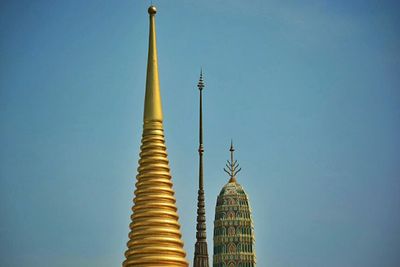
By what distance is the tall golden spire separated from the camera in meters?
13.6

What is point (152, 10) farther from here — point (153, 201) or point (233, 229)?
point (233, 229)

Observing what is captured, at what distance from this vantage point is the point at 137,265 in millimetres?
13508

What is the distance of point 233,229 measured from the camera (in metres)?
31.0

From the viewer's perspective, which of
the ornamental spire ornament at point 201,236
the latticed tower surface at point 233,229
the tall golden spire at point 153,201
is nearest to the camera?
the tall golden spire at point 153,201

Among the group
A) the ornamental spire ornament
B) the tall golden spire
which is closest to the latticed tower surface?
the ornamental spire ornament

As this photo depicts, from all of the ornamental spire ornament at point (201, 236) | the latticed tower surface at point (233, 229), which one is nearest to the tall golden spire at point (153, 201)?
the ornamental spire ornament at point (201, 236)

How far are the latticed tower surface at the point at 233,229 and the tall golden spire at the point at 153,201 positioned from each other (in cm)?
1592

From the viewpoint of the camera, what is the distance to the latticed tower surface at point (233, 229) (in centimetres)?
3069

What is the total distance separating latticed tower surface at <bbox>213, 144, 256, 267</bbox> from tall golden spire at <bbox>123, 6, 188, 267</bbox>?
52.2 feet

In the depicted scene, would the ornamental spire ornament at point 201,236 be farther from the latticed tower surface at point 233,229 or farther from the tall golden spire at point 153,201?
Result: the tall golden spire at point 153,201

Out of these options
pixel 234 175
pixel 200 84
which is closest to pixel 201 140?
pixel 200 84

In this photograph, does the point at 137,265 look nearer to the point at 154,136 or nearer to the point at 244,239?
the point at 154,136

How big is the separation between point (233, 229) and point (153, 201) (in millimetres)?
17236

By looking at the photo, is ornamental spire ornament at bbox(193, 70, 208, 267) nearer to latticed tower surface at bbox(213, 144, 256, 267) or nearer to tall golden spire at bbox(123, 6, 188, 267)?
latticed tower surface at bbox(213, 144, 256, 267)
